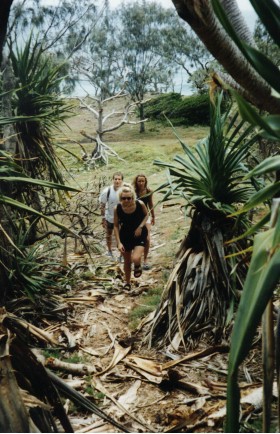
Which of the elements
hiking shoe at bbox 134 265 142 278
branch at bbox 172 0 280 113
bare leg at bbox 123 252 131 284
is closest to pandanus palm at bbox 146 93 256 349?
bare leg at bbox 123 252 131 284

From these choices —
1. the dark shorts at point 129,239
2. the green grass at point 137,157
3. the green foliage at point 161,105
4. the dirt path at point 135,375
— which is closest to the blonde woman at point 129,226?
the dark shorts at point 129,239

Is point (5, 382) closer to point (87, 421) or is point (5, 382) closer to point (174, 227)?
point (87, 421)

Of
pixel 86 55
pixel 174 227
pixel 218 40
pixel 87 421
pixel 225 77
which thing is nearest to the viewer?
pixel 218 40

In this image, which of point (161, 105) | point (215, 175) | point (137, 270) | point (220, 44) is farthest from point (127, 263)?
point (161, 105)

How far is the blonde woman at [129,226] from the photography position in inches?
249

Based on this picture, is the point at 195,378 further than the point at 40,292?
No

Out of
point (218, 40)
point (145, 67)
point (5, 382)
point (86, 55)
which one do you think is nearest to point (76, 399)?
point (5, 382)

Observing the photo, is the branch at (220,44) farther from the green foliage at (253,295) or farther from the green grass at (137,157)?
the green grass at (137,157)

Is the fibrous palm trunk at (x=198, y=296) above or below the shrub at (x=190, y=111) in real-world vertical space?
below

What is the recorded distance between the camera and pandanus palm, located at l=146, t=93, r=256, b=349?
14.7ft

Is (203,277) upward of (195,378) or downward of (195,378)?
upward

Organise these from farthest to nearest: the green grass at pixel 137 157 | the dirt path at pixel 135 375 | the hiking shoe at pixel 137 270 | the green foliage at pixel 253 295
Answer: the green grass at pixel 137 157 < the hiking shoe at pixel 137 270 < the dirt path at pixel 135 375 < the green foliage at pixel 253 295

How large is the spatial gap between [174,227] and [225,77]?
773cm

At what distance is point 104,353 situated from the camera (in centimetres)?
463
